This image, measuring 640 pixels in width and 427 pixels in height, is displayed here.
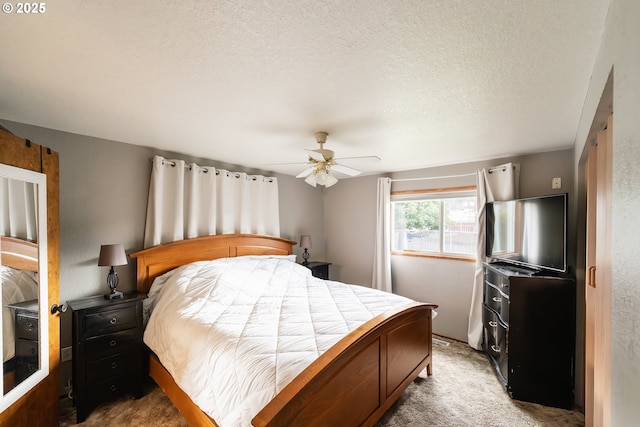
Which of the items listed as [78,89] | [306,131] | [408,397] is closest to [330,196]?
[306,131]

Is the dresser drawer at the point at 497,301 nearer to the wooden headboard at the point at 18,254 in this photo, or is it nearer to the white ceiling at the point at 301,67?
the white ceiling at the point at 301,67

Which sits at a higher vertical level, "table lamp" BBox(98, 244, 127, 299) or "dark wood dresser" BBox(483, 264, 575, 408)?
"table lamp" BBox(98, 244, 127, 299)

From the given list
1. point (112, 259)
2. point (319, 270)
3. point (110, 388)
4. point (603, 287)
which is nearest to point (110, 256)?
point (112, 259)

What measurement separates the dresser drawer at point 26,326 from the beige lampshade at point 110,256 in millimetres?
582

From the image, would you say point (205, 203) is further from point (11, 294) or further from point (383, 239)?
point (383, 239)

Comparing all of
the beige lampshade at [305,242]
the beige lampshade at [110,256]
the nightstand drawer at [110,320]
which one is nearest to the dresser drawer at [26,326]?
the nightstand drawer at [110,320]

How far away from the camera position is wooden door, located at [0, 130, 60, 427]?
4.95 ft

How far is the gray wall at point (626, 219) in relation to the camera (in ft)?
2.09

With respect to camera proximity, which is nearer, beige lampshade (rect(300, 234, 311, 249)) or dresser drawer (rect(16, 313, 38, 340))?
dresser drawer (rect(16, 313, 38, 340))

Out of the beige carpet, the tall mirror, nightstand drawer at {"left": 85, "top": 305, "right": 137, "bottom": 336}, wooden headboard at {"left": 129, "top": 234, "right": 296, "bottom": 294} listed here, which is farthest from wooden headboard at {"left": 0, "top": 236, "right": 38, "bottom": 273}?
the beige carpet

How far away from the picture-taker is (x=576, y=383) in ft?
7.46

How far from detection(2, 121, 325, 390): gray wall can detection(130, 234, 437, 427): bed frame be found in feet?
0.99

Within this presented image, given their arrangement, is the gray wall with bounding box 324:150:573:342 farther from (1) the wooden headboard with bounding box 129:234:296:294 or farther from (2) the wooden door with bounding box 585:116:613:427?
(2) the wooden door with bounding box 585:116:613:427

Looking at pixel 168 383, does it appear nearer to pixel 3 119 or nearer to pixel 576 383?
pixel 3 119
